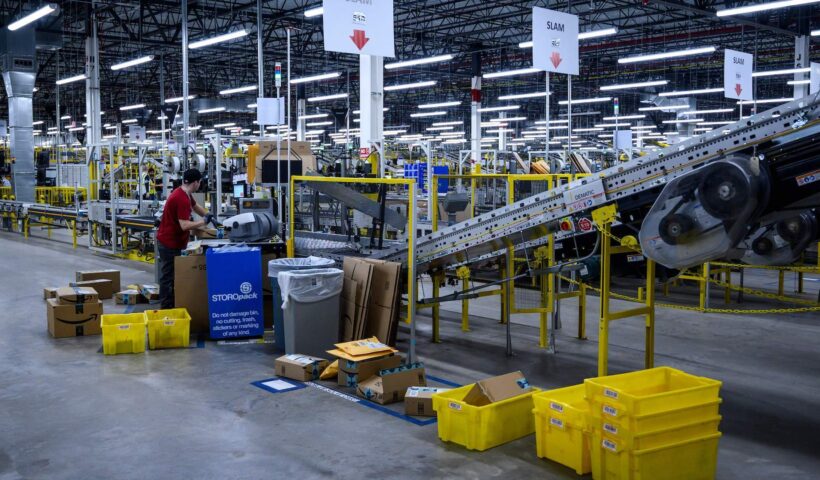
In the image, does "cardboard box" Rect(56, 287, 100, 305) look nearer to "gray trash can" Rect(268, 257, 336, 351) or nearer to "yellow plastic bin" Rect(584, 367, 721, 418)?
"gray trash can" Rect(268, 257, 336, 351)

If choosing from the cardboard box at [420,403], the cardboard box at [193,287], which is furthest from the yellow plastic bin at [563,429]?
the cardboard box at [193,287]

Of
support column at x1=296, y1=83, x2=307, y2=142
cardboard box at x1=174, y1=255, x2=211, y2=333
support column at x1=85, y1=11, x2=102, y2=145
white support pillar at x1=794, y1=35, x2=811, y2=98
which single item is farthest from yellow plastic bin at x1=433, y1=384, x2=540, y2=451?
support column at x1=296, y1=83, x2=307, y2=142

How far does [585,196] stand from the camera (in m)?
4.79

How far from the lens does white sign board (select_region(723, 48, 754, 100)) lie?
42.8ft

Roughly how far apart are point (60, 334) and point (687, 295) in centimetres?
780

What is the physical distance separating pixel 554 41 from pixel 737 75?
5.20 metres

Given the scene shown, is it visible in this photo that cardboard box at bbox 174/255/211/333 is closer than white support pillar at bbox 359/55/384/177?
Yes

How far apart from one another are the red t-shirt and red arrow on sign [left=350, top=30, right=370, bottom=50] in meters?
2.30

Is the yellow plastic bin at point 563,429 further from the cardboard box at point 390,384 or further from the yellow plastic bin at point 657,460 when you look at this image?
the cardboard box at point 390,384

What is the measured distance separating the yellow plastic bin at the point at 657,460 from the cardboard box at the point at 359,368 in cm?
199

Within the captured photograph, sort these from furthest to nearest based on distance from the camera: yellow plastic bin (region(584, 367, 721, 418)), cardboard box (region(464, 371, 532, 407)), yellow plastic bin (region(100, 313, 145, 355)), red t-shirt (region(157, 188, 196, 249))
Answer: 1. red t-shirt (region(157, 188, 196, 249))
2. yellow plastic bin (region(100, 313, 145, 355))
3. cardboard box (region(464, 371, 532, 407))
4. yellow plastic bin (region(584, 367, 721, 418))

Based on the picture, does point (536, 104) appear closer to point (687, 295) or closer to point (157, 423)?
point (687, 295)

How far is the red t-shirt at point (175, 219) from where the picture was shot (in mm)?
7090

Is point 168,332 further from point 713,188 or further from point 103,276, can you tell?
point 713,188
